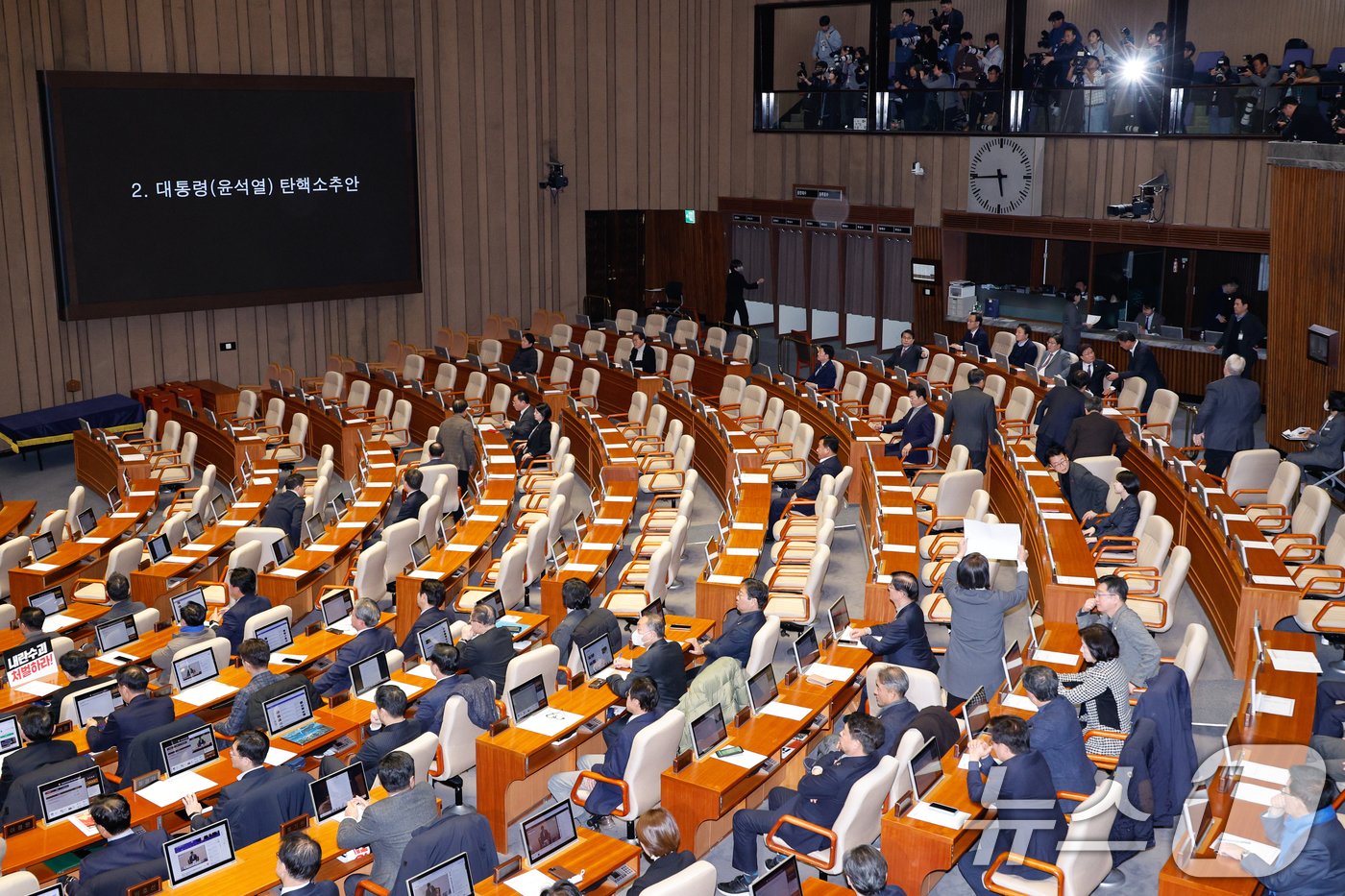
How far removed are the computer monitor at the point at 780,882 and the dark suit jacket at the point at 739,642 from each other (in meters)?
2.58

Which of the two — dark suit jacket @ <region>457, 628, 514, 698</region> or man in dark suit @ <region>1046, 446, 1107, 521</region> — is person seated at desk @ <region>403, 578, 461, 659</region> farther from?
man in dark suit @ <region>1046, 446, 1107, 521</region>

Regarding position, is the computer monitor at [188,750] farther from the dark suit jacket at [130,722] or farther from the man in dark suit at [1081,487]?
the man in dark suit at [1081,487]

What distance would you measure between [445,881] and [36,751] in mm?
3093

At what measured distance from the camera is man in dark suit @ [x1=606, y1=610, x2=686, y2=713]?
7.47 meters

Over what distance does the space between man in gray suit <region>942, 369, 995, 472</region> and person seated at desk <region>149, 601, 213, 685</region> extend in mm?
6860

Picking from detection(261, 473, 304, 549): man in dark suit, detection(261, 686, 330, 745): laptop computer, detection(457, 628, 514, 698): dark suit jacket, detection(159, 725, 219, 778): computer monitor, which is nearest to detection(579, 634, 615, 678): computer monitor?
detection(457, 628, 514, 698): dark suit jacket

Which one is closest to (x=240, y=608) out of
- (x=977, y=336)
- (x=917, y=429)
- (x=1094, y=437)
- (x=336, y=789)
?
(x=336, y=789)

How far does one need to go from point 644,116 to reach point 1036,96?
7.20 metres

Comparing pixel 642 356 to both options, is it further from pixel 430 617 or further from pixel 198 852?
pixel 198 852

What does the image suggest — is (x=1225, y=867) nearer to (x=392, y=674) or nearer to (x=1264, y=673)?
(x=1264, y=673)

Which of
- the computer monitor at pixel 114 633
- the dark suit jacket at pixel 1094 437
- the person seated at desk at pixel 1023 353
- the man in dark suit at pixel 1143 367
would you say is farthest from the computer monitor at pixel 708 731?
the person seated at desk at pixel 1023 353

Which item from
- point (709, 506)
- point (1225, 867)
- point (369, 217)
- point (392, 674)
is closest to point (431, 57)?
point (369, 217)

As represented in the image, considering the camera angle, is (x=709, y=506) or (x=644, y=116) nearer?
(x=709, y=506)

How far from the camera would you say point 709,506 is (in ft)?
44.5
